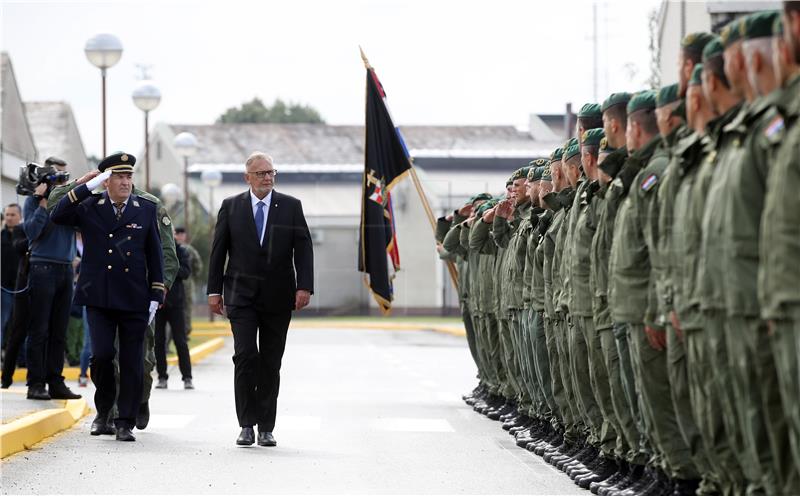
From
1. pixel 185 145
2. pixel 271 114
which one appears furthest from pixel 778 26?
pixel 271 114

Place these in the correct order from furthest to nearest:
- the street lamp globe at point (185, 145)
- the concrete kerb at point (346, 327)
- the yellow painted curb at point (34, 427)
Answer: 1. the concrete kerb at point (346, 327)
2. the street lamp globe at point (185, 145)
3. the yellow painted curb at point (34, 427)

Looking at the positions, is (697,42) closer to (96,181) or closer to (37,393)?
(96,181)

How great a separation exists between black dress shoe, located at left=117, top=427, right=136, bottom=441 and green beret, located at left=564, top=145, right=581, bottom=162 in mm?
3888

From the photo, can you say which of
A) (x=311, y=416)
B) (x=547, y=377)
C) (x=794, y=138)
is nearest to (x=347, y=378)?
(x=311, y=416)

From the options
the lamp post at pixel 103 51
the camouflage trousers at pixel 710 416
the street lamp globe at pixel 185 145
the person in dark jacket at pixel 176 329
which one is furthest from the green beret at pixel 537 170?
the street lamp globe at pixel 185 145

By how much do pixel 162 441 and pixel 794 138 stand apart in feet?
24.1

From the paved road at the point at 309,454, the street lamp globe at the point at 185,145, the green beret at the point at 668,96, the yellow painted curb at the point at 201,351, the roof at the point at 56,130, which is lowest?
the yellow painted curb at the point at 201,351

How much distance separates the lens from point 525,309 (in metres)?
12.7

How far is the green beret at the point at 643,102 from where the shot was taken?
8953 millimetres

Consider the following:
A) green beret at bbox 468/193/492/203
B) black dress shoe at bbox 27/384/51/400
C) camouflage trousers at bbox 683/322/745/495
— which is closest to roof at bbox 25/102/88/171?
green beret at bbox 468/193/492/203

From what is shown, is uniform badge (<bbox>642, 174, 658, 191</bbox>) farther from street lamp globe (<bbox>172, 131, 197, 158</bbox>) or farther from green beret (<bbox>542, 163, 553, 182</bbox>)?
street lamp globe (<bbox>172, 131, 197, 158</bbox>)

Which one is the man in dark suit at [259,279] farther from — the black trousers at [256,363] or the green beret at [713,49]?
the green beret at [713,49]

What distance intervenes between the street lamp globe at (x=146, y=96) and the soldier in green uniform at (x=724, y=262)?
2445 centimetres

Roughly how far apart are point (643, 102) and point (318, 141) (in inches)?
2985
